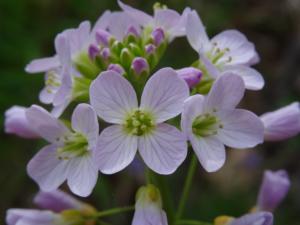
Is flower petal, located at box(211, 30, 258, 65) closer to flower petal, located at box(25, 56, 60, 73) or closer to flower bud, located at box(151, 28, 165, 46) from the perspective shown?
flower bud, located at box(151, 28, 165, 46)

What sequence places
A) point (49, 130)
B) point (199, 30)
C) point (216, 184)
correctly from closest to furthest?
point (49, 130) → point (199, 30) → point (216, 184)

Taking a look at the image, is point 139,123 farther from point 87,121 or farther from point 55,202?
point 55,202

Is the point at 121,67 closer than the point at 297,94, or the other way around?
the point at 121,67

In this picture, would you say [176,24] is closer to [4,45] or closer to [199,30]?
[199,30]

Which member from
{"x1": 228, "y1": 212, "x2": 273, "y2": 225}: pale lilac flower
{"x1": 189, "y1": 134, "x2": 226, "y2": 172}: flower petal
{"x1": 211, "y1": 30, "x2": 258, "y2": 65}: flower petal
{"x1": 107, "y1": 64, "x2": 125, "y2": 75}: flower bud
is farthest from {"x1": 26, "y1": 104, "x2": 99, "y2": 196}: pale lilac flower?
{"x1": 211, "y1": 30, "x2": 258, "y2": 65}: flower petal

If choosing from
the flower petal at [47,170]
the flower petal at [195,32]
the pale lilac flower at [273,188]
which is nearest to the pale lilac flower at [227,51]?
the flower petal at [195,32]

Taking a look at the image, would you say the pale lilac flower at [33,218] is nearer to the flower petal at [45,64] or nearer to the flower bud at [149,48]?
the flower petal at [45,64]

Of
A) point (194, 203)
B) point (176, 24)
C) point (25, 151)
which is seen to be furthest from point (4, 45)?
point (176, 24)
